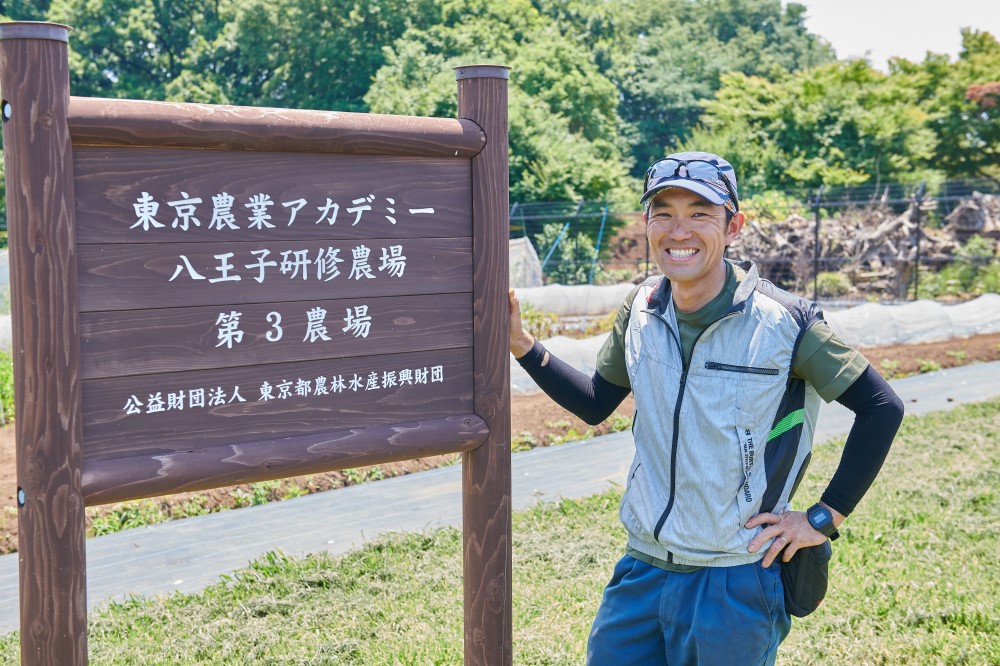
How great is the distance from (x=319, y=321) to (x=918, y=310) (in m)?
11.6

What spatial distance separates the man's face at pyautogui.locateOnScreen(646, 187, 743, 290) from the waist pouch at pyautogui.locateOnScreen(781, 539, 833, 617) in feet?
2.35

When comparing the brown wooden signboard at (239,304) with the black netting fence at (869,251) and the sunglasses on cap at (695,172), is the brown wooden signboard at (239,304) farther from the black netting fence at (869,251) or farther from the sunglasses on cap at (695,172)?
the black netting fence at (869,251)

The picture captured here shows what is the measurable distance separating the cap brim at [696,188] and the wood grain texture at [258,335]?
0.72 m

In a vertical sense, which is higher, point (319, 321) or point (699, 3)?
point (699, 3)

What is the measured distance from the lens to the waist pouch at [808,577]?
8.41 ft

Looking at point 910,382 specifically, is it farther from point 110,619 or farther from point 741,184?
point 741,184

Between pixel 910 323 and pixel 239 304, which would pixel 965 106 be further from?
pixel 239 304

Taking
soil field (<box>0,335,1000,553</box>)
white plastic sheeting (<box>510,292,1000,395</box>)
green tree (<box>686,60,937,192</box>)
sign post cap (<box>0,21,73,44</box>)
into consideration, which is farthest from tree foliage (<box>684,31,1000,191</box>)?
sign post cap (<box>0,21,73,44</box>)

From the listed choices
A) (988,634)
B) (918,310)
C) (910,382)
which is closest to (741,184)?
(918,310)

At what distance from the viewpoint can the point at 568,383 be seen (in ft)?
10.1

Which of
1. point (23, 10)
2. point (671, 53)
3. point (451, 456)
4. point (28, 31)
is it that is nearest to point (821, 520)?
point (28, 31)

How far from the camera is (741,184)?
97.1ft

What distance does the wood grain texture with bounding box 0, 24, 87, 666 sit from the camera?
2.28 meters

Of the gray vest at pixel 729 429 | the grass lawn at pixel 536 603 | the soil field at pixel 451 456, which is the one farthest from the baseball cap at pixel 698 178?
the soil field at pixel 451 456
